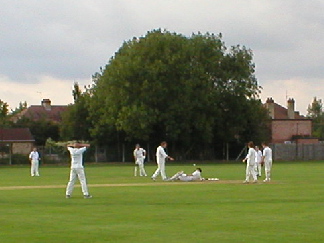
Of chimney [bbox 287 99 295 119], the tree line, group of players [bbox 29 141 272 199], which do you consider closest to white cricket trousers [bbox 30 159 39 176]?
group of players [bbox 29 141 272 199]

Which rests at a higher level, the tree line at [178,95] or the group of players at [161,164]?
the tree line at [178,95]

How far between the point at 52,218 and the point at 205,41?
202 ft

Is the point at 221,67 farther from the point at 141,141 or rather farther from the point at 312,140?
the point at 312,140

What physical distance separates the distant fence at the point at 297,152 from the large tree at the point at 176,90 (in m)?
6.44

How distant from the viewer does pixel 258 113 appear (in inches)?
3255

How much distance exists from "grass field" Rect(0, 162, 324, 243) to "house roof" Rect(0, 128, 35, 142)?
5975cm

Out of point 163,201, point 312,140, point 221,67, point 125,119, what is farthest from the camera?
point 312,140

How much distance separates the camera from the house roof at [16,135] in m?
88.4

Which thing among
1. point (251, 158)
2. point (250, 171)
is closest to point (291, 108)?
point (250, 171)

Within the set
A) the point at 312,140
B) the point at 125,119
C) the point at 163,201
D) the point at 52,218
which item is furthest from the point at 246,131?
the point at 52,218

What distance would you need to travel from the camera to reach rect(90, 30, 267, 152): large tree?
247 ft

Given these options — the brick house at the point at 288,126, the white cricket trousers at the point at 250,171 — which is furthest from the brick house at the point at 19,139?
the white cricket trousers at the point at 250,171

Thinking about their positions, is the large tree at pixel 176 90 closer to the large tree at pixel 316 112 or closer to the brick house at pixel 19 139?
the brick house at pixel 19 139

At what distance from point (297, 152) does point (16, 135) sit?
31244mm
